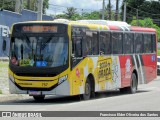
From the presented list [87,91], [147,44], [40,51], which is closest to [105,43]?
[87,91]

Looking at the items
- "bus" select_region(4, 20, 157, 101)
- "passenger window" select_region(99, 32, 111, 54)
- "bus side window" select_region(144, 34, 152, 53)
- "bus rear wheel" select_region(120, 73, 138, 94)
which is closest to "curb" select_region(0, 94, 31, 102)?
"bus" select_region(4, 20, 157, 101)

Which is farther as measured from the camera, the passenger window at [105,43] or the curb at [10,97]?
the passenger window at [105,43]

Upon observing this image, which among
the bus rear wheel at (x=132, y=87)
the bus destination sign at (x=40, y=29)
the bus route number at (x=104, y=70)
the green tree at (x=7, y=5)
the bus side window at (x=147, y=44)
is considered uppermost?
the green tree at (x=7, y=5)

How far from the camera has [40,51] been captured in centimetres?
1906

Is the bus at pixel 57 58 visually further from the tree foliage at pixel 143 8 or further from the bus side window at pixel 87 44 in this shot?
the tree foliage at pixel 143 8

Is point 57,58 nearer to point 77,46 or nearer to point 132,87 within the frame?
point 77,46

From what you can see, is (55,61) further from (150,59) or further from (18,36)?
(150,59)

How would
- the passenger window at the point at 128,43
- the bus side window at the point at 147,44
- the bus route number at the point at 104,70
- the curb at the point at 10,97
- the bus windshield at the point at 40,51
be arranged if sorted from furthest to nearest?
the bus side window at the point at 147,44
the passenger window at the point at 128,43
the bus route number at the point at 104,70
the curb at the point at 10,97
the bus windshield at the point at 40,51

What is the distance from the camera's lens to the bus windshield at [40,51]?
744 inches

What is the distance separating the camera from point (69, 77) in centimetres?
1873

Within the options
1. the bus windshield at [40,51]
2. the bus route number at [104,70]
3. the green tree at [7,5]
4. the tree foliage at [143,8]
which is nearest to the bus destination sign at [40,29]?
the bus windshield at [40,51]

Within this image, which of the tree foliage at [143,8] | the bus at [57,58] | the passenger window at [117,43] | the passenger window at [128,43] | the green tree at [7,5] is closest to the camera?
the bus at [57,58]

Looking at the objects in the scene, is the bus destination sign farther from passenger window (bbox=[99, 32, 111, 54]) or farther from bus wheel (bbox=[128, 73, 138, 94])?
bus wheel (bbox=[128, 73, 138, 94])

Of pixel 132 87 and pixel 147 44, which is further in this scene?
pixel 147 44
